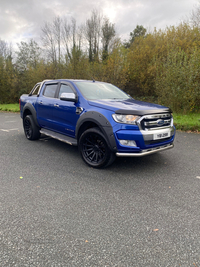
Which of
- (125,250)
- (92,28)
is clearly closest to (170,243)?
(125,250)

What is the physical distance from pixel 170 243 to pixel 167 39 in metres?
18.1

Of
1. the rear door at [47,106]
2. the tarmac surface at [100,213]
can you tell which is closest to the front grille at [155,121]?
the tarmac surface at [100,213]

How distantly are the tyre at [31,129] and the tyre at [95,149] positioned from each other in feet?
8.04

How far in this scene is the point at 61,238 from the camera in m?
2.14

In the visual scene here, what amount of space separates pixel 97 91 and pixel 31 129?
2.70 metres

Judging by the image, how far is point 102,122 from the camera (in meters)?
3.78

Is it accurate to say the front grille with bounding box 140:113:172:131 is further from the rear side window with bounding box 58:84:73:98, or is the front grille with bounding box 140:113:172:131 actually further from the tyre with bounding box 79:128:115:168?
the rear side window with bounding box 58:84:73:98

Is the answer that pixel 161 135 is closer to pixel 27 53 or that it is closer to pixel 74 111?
pixel 74 111

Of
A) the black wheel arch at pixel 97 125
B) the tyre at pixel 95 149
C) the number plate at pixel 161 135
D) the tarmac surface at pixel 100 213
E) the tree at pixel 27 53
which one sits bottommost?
the tarmac surface at pixel 100 213

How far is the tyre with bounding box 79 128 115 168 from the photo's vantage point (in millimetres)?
3840

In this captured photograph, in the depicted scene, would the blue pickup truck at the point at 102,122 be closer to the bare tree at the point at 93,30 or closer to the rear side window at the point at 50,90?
the rear side window at the point at 50,90

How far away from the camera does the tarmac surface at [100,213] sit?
1.92 meters

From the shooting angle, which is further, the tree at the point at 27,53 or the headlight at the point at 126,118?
the tree at the point at 27,53

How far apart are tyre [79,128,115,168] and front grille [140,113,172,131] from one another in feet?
2.62
